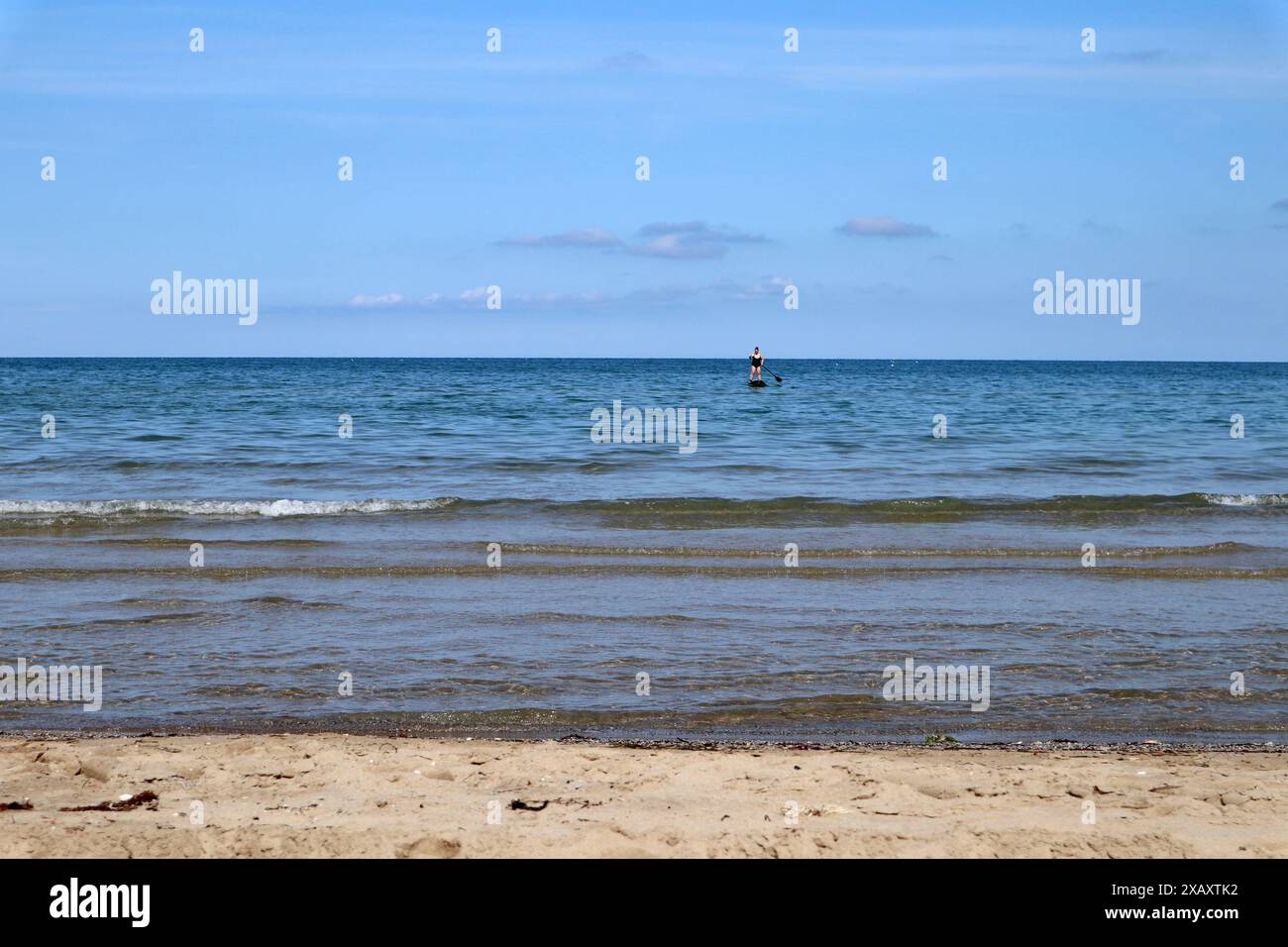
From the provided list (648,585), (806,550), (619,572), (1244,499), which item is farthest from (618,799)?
(1244,499)

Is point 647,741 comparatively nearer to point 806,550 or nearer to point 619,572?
point 619,572

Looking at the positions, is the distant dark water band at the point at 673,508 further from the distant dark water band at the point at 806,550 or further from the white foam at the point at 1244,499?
the distant dark water band at the point at 806,550

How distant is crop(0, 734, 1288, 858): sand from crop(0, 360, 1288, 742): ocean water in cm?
81

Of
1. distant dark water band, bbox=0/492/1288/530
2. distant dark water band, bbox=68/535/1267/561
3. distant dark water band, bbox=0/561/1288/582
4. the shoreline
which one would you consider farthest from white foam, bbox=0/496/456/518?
the shoreline

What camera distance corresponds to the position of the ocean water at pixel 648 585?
717cm

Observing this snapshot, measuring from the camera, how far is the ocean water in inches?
282

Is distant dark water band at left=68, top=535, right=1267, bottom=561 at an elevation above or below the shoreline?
above

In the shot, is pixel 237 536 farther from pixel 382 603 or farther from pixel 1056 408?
pixel 1056 408

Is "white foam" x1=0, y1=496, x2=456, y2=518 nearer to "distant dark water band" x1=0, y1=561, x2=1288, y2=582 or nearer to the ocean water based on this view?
the ocean water

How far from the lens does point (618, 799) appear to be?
515cm

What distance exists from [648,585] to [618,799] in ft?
19.2

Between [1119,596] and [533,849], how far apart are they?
7.64 metres

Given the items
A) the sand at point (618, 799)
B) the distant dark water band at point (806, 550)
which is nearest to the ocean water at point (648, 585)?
the distant dark water band at point (806, 550)
